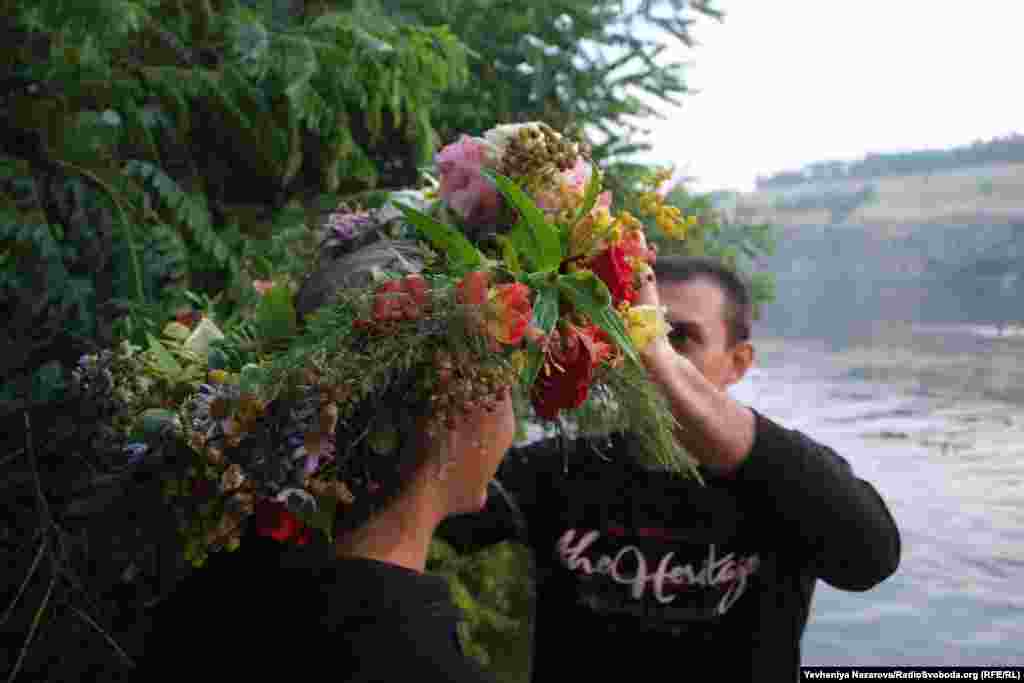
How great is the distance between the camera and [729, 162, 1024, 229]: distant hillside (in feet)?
12.7

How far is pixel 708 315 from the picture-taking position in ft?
8.95

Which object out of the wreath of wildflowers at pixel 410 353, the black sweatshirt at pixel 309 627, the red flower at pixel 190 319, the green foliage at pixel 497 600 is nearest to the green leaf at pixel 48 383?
the red flower at pixel 190 319

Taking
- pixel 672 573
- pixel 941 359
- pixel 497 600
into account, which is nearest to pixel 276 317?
pixel 672 573

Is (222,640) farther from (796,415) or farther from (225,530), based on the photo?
(796,415)

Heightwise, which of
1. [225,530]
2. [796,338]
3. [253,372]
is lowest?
[796,338]

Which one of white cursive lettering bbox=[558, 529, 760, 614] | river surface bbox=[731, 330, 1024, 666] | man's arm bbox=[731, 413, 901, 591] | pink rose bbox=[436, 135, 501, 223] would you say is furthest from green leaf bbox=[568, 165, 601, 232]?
river surface bbox=[731, 330, 1024, 666]

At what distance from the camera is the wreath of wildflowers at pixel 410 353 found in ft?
4.04

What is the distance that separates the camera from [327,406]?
3.93 feet

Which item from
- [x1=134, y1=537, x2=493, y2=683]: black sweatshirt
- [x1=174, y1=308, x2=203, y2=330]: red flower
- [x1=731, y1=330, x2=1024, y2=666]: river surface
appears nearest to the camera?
[x1=134, y1=537, x2=493, y2=683]: black sweatshirt

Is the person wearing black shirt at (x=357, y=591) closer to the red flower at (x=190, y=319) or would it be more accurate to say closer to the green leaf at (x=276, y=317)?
the green leaf at (x=276, y=317)

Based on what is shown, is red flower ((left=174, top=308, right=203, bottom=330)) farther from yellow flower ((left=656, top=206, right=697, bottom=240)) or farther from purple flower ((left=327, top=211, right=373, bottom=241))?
yellow flower ((left=656, top=206, right=697, bottom=240))

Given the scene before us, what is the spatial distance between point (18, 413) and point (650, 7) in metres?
2.79

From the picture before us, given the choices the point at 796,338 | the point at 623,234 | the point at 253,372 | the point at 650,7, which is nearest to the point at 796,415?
the point at 796,338

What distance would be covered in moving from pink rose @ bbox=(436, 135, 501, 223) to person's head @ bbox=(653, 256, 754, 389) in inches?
49.1
